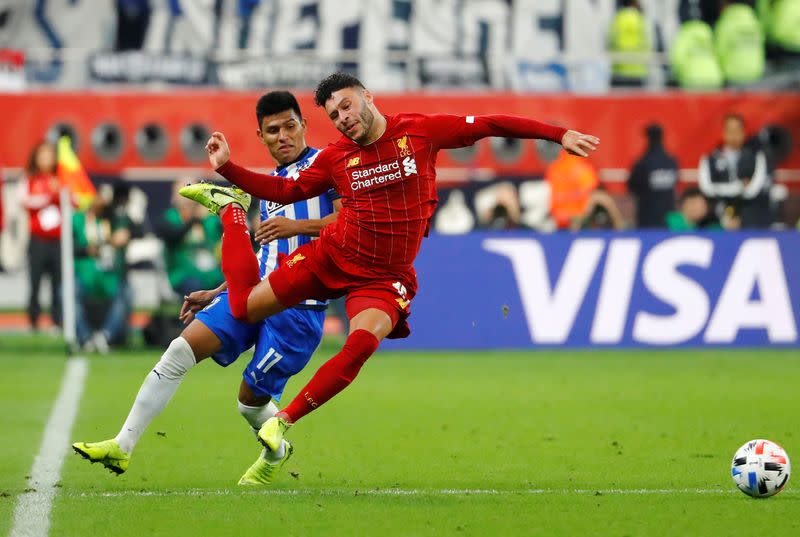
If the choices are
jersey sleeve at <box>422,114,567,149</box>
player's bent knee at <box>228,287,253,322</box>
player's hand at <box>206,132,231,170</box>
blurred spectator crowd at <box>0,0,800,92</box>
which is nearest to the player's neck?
jersey sleeve at <box>422,114,567,149</box>

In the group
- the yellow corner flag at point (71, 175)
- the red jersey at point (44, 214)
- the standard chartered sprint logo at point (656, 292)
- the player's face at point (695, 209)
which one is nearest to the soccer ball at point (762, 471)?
the standard chartered sprint logo at point (656, 292)

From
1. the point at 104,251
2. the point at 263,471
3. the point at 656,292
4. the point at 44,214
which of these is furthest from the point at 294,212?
the point at 44,214

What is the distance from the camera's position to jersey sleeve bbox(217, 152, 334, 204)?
7488 mm

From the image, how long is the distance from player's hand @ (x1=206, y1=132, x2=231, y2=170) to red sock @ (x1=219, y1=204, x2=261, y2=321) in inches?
17.1

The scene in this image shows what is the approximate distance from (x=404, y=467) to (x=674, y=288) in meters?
8.12

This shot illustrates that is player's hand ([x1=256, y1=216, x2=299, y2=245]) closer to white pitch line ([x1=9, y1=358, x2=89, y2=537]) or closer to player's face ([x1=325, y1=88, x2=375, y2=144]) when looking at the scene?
player's face ([x1=325, y1=88, x2=375, y2=144])

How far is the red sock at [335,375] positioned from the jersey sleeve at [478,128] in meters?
1.08

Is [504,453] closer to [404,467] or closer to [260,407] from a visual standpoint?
[404,467]

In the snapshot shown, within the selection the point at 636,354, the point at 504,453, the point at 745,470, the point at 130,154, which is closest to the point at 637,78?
the point at 130,154

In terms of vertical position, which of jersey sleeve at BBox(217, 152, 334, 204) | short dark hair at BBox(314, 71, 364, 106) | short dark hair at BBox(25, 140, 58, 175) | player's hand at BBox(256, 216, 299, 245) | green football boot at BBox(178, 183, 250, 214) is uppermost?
short dark hair at BBox(314, 71, 364, 106)

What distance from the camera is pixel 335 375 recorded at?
716 centimetres

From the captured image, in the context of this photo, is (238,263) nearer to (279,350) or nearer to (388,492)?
(279,350)

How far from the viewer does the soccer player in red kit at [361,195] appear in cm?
742

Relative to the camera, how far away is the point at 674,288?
52.5 feet
